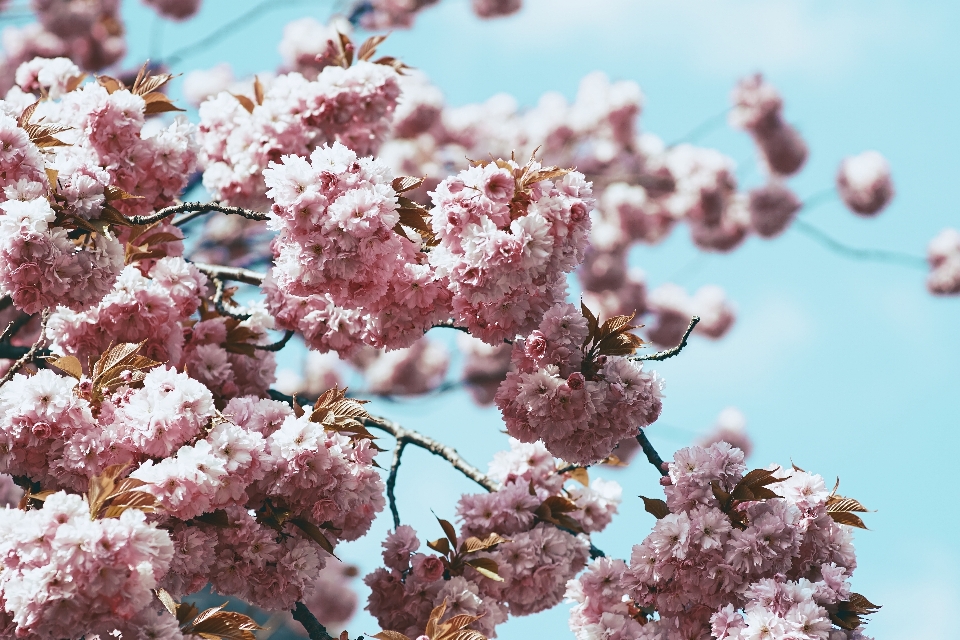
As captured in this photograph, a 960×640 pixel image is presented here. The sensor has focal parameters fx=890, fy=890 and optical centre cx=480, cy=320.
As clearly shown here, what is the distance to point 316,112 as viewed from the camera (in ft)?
12.6

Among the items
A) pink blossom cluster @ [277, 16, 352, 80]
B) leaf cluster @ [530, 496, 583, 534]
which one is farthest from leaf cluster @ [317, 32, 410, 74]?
pink blossom cluster @ [277, 16, 352, 80]

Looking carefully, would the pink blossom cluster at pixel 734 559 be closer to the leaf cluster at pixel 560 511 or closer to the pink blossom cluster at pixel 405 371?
the leaf cluster at pixel 560 511

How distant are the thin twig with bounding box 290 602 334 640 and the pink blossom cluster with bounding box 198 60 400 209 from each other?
5.85 ft

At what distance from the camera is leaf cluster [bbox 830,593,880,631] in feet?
8.25

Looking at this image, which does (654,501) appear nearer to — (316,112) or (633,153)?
(316,112)

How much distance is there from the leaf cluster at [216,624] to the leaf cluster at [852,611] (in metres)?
1.61

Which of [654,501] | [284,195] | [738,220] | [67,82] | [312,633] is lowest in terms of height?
[312,633]

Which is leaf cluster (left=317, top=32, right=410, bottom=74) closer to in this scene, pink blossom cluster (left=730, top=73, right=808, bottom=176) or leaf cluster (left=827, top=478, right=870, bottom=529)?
leaf cluster (left=827, top=478, right=870, bottom=529)

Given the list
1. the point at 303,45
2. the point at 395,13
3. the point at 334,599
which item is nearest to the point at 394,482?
the point at 303,45

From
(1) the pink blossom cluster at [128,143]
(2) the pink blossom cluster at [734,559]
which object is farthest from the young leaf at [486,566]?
(1) the pink blossom cluster at [128,143]

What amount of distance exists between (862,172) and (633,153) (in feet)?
9.89

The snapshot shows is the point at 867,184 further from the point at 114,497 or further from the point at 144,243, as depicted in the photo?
the point at 114,497

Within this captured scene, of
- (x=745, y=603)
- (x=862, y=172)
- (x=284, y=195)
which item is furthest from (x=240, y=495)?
(x=862, y=172)

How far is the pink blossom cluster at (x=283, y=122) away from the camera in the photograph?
3775 mm
